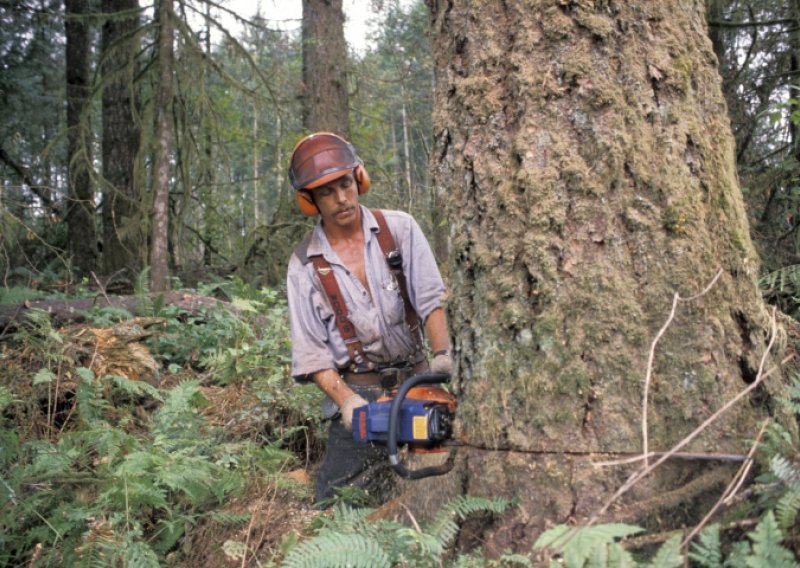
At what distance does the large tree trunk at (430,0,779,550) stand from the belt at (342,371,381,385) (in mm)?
1919

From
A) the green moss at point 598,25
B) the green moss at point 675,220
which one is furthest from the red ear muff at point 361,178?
the green moss at point 675,220

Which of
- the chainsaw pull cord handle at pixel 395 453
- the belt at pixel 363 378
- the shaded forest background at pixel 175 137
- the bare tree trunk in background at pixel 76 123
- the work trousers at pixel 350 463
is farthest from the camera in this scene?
the bare tree trunk in background at pixel 76 123

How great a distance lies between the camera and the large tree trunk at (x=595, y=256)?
7.57 ft

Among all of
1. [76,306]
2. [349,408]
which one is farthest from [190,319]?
[349,408]

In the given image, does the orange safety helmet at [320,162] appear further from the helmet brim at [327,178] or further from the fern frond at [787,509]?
the fern frond at [787,509]

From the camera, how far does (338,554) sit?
7.51 ft

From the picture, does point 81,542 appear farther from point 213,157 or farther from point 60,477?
point 213,157

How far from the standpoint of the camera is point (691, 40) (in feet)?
8.26

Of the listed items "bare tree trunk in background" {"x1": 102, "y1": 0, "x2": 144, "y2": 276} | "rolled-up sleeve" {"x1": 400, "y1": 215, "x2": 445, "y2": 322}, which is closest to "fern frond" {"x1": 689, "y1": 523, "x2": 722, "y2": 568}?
"rolled-up sleeve" {"x1": 400, "y1": 215, "x2": 445, "y2": 322}

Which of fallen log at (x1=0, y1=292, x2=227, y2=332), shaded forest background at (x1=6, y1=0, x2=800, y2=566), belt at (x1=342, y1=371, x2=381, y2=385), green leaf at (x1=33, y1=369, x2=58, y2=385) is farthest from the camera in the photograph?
fallen log at (x1=0, y1=292, x2=227, y2=332)

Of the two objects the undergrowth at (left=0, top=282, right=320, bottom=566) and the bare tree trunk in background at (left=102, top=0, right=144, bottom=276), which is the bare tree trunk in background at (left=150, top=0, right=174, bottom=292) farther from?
the bare tree trunk in background at (left=102, top=0, right=144, bottom=276)

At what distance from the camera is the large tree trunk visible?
2309mm

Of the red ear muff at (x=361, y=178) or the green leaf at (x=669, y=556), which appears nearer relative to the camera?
the green leaf at (x=669, y=556)

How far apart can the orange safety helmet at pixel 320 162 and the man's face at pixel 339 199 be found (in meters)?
0.07
